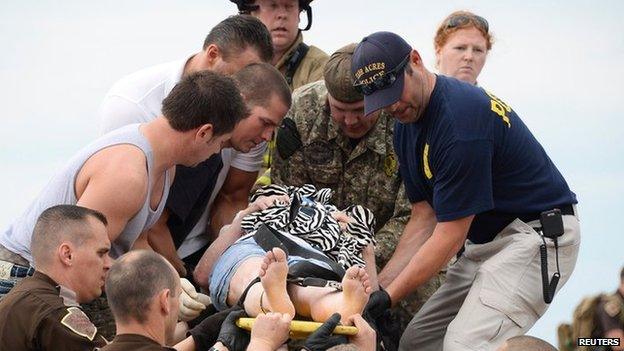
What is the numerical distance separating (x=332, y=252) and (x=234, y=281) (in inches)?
22.5

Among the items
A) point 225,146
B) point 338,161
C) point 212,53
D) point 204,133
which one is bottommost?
point 338,161

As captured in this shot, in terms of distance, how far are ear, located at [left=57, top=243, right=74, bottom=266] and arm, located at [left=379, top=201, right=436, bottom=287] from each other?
2199 millimetres

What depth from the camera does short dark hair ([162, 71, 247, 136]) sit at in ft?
21.3

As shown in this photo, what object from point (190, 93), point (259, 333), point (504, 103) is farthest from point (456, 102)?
point (259, 333)

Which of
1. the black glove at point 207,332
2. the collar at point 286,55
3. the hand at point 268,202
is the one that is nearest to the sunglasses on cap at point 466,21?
the collar at point 286,55

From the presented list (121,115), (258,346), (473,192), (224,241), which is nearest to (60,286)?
(258,346)

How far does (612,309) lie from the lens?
6.37 m

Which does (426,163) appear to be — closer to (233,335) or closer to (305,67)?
(233,335)

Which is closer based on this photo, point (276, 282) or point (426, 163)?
point (276, 282)

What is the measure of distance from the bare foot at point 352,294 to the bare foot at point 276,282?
0.75ft

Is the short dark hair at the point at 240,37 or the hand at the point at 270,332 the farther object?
the short dark hair at the point at 240,37

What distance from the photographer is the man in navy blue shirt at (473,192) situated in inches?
275

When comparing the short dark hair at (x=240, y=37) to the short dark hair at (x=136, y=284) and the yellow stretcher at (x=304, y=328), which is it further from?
the short dark hair at (x=136, y=284)

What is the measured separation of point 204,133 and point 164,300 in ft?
4.24
